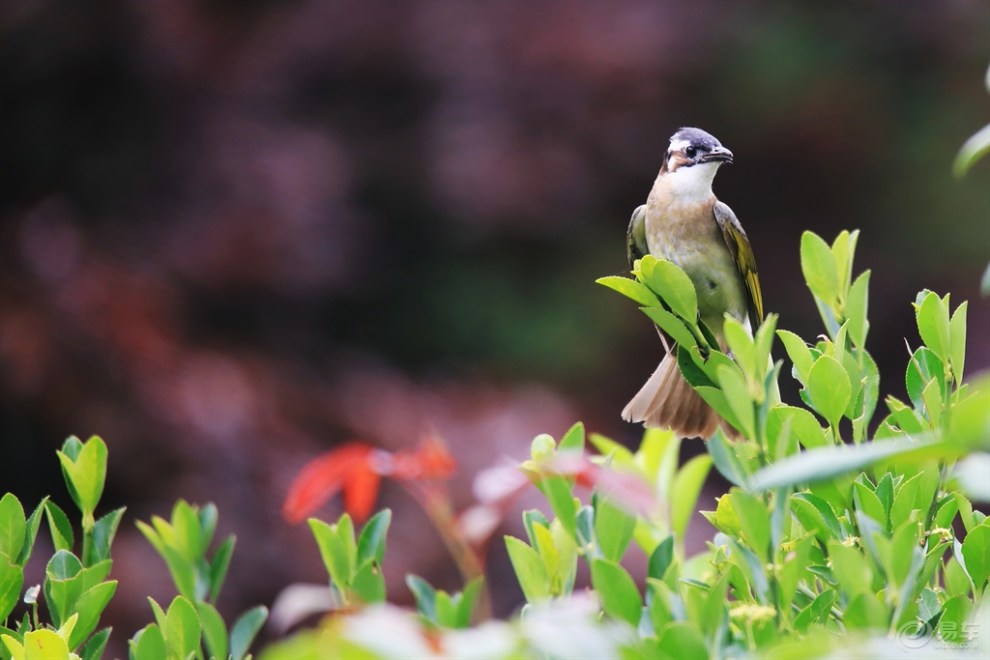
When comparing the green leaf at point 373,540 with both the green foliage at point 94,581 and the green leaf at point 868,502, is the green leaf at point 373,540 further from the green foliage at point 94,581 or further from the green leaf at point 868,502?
the green leaf at point 868,502

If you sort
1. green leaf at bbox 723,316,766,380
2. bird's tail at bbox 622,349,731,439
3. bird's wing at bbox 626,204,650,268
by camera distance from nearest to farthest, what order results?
green leaf at bbox 723,316,766,380 → bird's tail at bbox 622,349,731,439 → bird's wing at bbox 626,204,650,268

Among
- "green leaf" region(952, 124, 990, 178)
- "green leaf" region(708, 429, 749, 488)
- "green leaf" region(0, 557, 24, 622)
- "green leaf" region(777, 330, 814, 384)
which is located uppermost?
"green leaf" region(952, 124, 990, 178)

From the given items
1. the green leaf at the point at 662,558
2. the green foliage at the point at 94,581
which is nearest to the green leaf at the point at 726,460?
the green leaf at the point at 662,558

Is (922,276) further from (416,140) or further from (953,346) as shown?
(953,346)

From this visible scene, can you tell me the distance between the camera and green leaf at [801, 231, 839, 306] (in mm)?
1510

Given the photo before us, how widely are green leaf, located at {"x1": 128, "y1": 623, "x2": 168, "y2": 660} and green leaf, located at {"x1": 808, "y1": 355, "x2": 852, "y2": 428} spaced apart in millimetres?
730

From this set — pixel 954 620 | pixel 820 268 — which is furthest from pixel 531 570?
pixel 820 268

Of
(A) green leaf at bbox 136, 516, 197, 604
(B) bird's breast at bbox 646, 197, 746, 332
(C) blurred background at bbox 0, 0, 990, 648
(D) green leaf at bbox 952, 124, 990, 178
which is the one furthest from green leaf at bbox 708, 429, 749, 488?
(C) blurred background at bbox 0, 0, 990, 648

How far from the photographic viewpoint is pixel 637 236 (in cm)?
327

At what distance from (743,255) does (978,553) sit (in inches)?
70.3

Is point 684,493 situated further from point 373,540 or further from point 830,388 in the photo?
point 373,540

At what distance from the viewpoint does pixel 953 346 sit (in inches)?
57.5

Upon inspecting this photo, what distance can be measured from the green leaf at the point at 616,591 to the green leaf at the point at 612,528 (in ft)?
0.42

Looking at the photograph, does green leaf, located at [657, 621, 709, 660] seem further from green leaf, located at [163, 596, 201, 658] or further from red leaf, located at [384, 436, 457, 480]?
green leaf, located at [163, 596, 201, 658]
